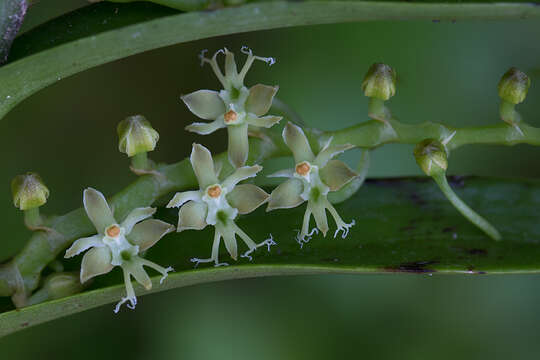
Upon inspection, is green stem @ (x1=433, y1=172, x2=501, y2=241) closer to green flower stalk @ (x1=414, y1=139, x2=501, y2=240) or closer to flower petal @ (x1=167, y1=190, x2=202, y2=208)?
green flower stalk @ (x1=414, y1=139, x2=501, y2=240)

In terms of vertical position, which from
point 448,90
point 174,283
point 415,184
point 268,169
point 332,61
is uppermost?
point 332,61

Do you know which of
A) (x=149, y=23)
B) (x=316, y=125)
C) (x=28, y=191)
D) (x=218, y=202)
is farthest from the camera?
(x=316, y=125)

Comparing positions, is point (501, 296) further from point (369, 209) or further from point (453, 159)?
point (369, 209)

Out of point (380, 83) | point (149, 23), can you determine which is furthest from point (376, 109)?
point (149, 23)

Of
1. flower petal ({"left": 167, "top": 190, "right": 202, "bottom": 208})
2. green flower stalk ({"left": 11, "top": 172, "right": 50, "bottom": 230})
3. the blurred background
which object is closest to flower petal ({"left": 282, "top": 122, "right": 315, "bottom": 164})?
flower petal ({"left": 167, "top": 190, "right": 202, "bottom": 208})

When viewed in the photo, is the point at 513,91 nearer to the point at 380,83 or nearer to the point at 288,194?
the point at 380,83

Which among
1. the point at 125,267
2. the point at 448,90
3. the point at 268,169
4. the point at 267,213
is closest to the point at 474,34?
the point at 448,90

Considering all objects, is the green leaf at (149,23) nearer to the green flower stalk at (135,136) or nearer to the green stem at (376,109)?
the green flower stalk at (135,136)
